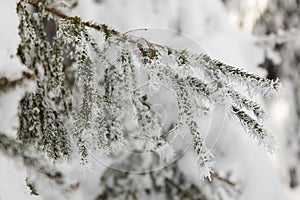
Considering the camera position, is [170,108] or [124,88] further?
[170,108]

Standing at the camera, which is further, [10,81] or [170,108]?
Result: [170,108]

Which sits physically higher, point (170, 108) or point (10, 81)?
point (170, 108)

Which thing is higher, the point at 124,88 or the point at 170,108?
the point at 170,108

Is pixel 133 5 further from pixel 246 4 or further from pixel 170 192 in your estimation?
pixel 246 4

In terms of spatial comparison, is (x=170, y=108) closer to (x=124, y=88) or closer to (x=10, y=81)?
(x=124, y=88)

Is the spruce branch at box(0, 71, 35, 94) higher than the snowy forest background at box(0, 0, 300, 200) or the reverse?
the reverse

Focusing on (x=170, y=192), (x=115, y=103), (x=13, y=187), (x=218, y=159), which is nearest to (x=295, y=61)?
(x=218, y=159)

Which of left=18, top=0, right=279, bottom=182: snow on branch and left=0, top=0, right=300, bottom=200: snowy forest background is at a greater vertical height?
left=0, top=0, right=300, bottom=200: snowy forest background

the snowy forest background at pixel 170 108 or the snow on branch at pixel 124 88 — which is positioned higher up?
the snowy forest background at pixel 170 108

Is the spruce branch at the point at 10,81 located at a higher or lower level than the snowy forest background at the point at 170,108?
lower

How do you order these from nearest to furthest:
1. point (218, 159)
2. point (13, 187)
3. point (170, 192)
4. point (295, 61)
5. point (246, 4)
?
point (13, 187) → point (170, 192) → point (218, 159) → point (246, 4) → point (295, 61)

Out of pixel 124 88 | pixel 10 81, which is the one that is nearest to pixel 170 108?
pixel 124 88

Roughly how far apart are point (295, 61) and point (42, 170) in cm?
260

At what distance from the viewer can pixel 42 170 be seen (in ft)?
3.48
